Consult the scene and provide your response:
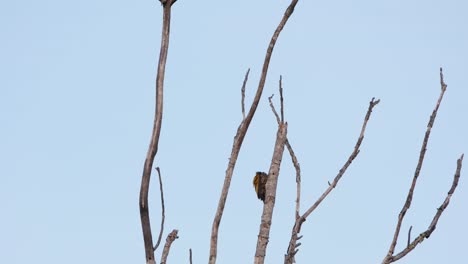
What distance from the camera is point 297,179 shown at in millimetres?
3135

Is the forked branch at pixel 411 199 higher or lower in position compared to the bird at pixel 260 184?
lower

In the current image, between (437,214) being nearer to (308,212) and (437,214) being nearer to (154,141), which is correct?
(308,212)

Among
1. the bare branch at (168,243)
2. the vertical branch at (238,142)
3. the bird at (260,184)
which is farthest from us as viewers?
the bird at (260,184)

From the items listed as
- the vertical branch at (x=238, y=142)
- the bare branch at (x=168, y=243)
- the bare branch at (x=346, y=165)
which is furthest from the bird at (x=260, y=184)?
the vertical branch at (x=238, y=142)

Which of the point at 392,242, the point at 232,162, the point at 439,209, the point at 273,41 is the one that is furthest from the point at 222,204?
the point at 439,209

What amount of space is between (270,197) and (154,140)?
1.00 m

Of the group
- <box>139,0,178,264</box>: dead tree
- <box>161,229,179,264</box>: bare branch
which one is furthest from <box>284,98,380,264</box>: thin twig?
<box>139,0,178,264</box>: dead tree

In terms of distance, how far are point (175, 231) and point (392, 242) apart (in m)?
1.05

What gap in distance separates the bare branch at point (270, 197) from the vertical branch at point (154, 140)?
65cm

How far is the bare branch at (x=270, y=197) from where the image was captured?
2572 mm

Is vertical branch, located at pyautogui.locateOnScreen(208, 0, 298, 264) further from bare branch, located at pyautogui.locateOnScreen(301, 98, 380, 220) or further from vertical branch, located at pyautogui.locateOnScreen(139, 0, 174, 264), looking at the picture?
bare branch, located at pyautogui.locateOnScreen(301, 98, 380, 220)

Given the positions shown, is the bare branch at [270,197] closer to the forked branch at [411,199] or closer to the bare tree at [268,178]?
the bare tree at [268,178]

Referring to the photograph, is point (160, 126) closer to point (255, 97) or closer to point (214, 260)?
point (255, 97)

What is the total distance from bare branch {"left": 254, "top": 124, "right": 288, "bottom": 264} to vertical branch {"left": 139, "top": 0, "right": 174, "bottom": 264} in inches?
25.8
